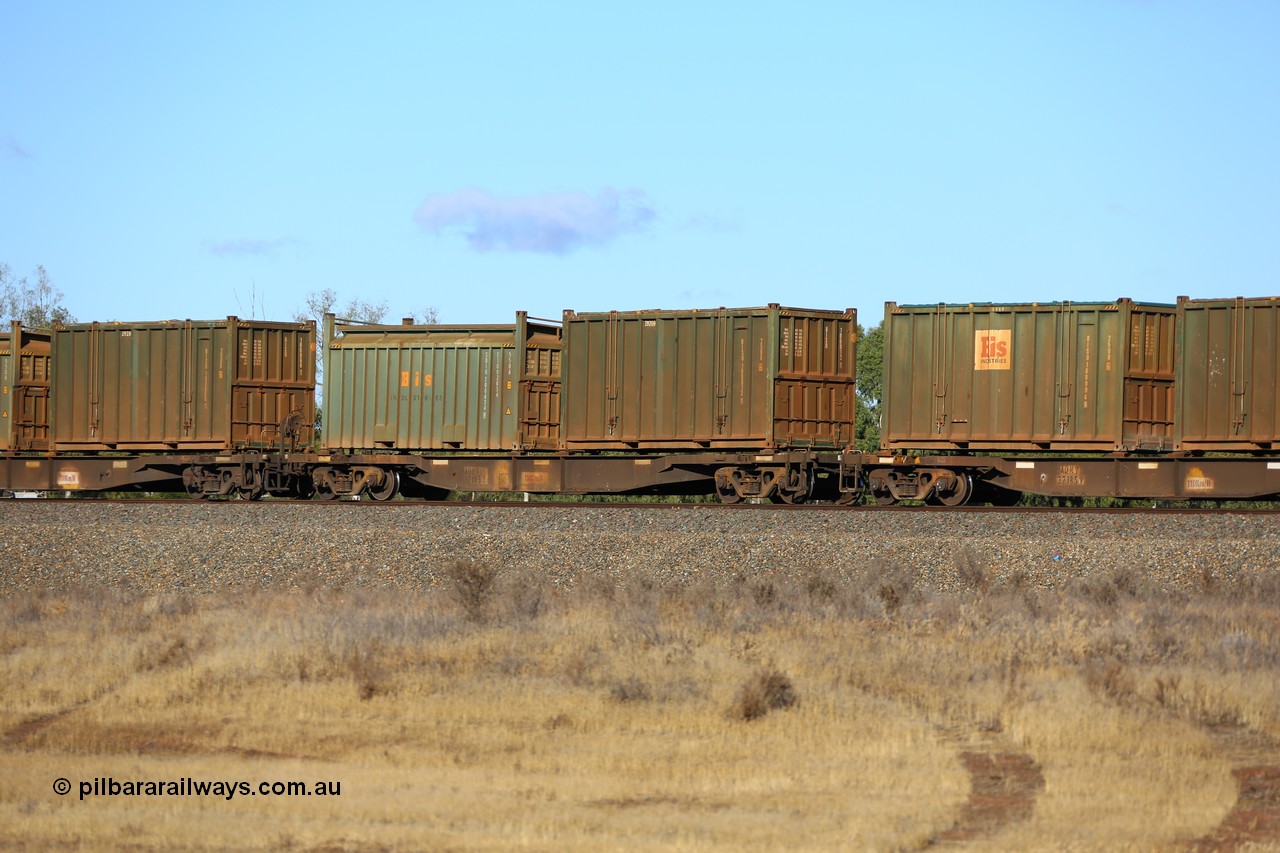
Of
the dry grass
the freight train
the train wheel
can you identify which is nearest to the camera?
the dry grass

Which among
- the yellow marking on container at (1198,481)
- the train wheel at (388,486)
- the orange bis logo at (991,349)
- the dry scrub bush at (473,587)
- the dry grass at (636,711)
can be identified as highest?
the orange bis logo at (991,349)

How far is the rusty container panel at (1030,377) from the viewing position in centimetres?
2142

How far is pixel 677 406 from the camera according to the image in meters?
23.2

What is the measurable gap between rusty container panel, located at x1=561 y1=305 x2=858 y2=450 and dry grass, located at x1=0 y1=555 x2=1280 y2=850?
8672 mm

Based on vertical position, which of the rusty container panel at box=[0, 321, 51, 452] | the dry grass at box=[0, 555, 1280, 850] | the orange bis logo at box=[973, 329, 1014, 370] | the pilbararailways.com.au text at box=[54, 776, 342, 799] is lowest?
the pilbararailways.com.au text at box=[54, 776, 342, 799]

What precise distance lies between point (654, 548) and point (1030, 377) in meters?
8.91

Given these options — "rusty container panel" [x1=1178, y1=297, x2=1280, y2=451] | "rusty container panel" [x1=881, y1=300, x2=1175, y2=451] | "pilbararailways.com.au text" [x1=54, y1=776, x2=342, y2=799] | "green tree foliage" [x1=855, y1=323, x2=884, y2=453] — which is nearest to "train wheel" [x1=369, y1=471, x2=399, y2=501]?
"rusty container panel" [x1=881, y1=300, x2=1175, y2=451]

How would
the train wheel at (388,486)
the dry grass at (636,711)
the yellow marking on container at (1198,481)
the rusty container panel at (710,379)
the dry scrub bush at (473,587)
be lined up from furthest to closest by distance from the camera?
the train wheel at (388,486), the rusty container panel at (710,379), the yellow marking on container at (1198,481), the dry scrub bush at (473,587), the dry grass at (636,711)

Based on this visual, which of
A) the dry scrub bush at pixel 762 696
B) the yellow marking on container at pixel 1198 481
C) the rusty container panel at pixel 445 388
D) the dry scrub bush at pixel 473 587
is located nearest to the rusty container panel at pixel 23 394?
the rusty container panel at pixel 445 388

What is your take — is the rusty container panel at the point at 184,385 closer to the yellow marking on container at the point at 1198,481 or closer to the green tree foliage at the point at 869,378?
the yellow marking on container at the point at 1198,481

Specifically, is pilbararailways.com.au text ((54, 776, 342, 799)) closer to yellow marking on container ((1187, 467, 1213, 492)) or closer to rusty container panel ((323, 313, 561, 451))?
rusty container panel ((323, 313, 561, 451))

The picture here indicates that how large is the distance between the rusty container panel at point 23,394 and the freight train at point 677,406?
1.8 inches

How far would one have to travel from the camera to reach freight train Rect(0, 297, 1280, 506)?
21328mm

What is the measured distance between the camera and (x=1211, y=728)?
356 inches
